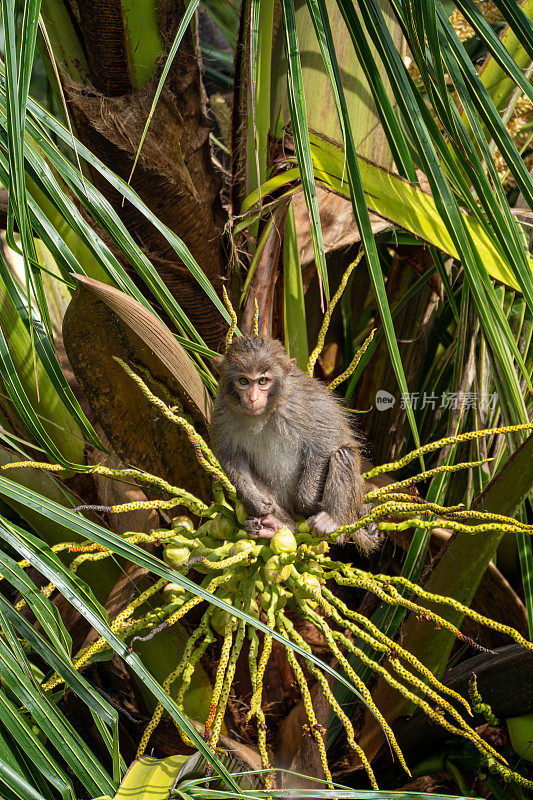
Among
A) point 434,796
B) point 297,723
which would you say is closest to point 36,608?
point 434,796

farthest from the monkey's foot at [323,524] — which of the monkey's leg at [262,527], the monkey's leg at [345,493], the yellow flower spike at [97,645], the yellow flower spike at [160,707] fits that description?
the yellow flower spike at [97,645]

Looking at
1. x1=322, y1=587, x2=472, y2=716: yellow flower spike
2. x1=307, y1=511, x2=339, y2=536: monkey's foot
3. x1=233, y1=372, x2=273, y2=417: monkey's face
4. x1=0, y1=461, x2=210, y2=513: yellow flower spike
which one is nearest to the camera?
x1=322, y1=587, x2=472, y2=716: yellow flower spike

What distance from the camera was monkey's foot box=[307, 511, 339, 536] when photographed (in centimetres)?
191

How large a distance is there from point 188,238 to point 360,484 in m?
0.91

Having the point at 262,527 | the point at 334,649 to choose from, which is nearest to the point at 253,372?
the point at 262,527

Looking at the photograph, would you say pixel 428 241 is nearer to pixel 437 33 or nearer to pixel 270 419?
pixel 437 33

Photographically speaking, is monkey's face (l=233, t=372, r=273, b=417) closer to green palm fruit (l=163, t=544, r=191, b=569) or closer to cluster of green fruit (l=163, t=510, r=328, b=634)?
cluster of green fruit (l=163, t=510, r=328, b=634)

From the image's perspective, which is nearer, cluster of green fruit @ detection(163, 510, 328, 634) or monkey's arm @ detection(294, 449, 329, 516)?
cluster of green fruit @ detection(163, 510, 328, 634)

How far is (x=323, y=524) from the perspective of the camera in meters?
2.01

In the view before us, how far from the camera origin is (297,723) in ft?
6.37

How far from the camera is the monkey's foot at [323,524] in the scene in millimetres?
1912

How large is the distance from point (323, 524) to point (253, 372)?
0.54 metres

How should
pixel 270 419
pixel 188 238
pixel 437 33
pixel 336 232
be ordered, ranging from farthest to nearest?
pixel 270 419 → pixel 336 232 → pixel 188 238 → pixel 437 33

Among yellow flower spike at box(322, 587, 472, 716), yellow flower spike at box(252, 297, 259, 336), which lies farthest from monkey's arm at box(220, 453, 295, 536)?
yellow flower spike at box(252, 297, 259, 336)
